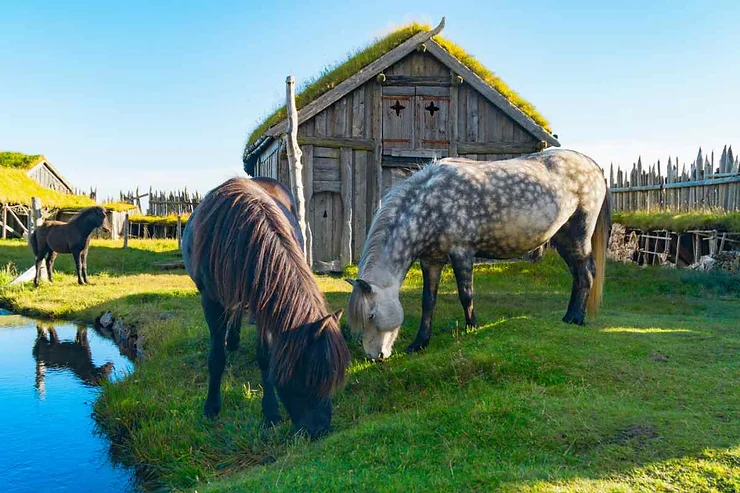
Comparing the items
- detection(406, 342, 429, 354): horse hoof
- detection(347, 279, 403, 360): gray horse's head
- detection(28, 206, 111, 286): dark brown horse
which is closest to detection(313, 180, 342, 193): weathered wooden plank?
detection(28, 206, 111, 286): dark brown horse

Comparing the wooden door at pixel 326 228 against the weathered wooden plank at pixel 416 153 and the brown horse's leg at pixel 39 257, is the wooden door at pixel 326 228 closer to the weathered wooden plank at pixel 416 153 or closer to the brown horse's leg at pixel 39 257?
the weathered wooden plank at pixel 416 153

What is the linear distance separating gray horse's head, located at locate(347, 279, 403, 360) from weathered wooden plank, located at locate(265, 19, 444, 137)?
26.0 feet

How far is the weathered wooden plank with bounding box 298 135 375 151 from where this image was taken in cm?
1373

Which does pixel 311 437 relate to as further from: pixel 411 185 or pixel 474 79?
pixel 474 79

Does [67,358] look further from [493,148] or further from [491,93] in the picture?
[491,93]

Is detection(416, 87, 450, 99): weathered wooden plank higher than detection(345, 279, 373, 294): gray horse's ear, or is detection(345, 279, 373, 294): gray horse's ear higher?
detection(416, 87, 450, 99): weathered wooden plank

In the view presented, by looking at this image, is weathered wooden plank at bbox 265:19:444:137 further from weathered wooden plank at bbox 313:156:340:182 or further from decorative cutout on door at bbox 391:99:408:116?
weathered wooden plank at bbox 313:156:340:182

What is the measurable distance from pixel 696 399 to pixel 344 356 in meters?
3.13

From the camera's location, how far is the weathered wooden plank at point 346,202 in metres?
14.1

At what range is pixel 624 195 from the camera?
20.2 m

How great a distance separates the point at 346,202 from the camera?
1409 centimetres

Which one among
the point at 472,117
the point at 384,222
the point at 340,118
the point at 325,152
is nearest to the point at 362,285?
the point at 384,222

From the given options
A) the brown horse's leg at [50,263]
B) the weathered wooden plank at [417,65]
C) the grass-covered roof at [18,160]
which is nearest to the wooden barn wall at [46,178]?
the grass-covered roof at [18,160]

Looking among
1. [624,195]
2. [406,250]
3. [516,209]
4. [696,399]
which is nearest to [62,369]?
[406,250]
